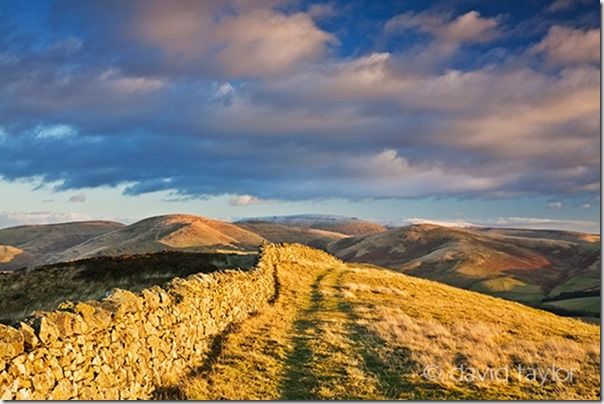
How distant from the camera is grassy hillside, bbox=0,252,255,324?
41938mm

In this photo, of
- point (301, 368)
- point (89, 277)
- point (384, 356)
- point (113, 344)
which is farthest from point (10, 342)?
point (89, 277)

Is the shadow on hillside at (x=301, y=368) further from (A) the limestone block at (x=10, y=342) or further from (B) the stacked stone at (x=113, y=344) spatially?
(A) the limestone block at (x=10, y=342)

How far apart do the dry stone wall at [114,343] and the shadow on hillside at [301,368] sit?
10.2ft

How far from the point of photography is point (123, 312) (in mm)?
13680

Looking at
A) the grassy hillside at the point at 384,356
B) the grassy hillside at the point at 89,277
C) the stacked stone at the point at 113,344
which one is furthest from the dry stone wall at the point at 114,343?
the grassy hillside at the point at 89,277

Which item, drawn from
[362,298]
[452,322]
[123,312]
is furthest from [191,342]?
[362,298]

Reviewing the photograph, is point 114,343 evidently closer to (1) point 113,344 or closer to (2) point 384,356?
(1) point 113,344

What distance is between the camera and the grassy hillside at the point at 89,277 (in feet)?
138

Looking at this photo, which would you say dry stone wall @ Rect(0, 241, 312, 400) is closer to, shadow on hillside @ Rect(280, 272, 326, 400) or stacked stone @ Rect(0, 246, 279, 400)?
stacked stone @ Rect(0, 246, 279, 400)

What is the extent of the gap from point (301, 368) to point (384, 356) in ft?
11.3

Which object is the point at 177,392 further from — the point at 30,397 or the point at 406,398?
the point at 406,398

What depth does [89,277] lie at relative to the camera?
44938 mm

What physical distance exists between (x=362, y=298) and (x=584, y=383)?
734 inches

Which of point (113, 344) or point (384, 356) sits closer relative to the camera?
point (113, 344)
